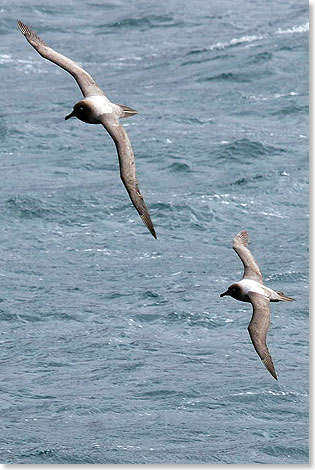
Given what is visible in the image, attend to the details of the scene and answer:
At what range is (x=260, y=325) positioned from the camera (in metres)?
32.1

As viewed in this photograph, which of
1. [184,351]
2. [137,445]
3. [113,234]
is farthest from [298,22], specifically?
[137,445]

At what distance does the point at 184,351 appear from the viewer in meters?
50.8

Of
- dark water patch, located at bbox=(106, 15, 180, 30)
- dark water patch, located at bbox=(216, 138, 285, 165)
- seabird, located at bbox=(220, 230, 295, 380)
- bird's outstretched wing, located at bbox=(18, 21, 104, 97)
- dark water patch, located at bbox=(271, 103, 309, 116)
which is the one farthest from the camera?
dark water patch, located at bbox=(106, 15, 180, 30)

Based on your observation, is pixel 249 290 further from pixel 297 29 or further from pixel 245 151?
pixel 297 29

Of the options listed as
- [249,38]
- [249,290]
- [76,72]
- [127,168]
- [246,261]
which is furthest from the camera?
[249,38]

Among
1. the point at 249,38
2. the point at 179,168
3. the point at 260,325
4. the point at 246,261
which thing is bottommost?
the point at 179,168

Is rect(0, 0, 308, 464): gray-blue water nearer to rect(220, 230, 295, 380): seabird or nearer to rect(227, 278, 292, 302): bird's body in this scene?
rect(220, 230, 295, 380): seabird

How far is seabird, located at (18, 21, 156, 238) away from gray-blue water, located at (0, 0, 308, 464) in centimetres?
1629

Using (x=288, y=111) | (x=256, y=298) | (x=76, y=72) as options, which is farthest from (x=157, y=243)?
(x=76, y=72)

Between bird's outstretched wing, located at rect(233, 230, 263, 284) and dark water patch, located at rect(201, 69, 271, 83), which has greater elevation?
bird's outstretched wing, located at rect(233, 230, 263, 284)

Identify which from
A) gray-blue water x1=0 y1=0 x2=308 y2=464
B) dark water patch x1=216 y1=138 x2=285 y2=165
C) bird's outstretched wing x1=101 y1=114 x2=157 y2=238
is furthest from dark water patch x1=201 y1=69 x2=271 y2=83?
bird's outstretched wing x1=101 y1=114 x2=157 y2=238

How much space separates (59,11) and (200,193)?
21986mm

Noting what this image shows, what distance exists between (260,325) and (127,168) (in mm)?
4540

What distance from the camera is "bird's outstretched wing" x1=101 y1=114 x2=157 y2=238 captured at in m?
29.6
